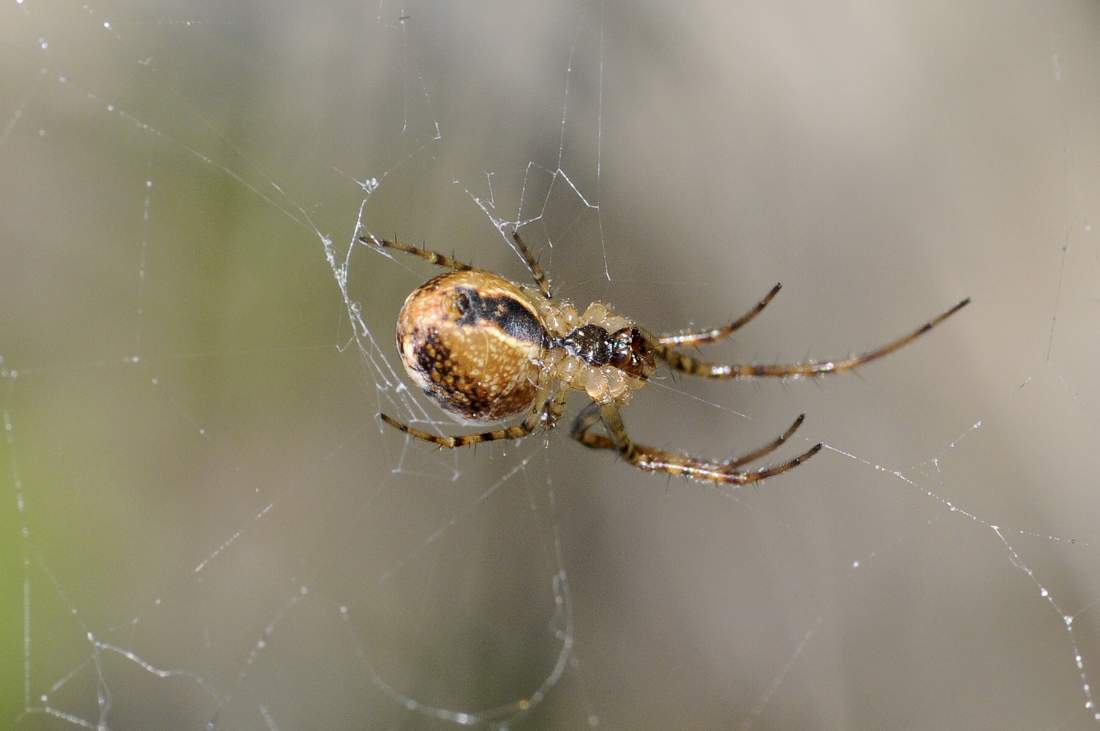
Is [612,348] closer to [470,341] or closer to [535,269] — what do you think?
[535,269]

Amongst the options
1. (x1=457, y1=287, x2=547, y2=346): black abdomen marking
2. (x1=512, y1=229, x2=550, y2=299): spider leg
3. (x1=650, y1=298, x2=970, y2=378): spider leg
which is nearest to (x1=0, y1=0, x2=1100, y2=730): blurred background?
(x1=512, y1=229, x2=550, y2=299): spider leg

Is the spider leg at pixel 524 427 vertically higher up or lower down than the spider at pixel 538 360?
lower down

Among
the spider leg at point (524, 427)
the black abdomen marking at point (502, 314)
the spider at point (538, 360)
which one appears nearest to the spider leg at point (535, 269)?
the spider at point (538, 360)

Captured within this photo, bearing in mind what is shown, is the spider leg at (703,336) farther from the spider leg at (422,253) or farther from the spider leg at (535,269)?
the spider leg at (422,253)

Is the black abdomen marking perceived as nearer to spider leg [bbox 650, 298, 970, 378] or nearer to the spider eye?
the spider eye

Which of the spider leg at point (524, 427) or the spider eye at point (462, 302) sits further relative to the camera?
the spider leg at point (524, 427)

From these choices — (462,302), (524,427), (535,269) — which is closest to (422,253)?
(462,302)
